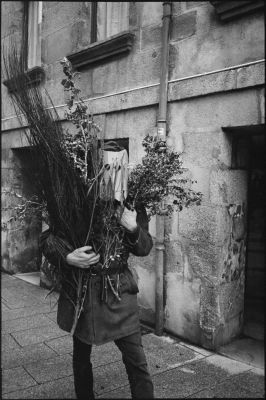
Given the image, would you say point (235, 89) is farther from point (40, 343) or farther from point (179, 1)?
point (40, 343)

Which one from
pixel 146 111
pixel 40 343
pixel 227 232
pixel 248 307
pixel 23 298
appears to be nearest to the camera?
pixel 227 232

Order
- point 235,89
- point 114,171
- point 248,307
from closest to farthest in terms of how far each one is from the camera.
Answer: point 114,171 < point 235,89 < point 248,307

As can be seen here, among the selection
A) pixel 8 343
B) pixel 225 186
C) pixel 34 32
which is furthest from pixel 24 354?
pixel 34 32

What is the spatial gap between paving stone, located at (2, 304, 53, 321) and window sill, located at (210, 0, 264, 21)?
3743 mm

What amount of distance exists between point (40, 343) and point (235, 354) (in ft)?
6.00

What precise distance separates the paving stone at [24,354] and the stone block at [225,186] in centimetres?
203

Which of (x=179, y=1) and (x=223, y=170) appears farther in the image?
(x=179, y=1)

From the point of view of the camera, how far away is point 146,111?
4.35 metres

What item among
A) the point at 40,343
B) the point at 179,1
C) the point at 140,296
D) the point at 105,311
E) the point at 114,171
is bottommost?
the point at 40,343

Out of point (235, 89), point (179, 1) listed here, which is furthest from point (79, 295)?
point (179, 1)

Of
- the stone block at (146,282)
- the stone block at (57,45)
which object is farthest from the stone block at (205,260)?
the stone block at (57,45)

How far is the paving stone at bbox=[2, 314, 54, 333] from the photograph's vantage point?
440cm

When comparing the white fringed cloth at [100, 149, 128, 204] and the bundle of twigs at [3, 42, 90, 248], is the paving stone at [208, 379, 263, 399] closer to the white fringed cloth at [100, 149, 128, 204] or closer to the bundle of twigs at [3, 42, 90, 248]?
the bundle of twigs at [3, 42, 90, 248]

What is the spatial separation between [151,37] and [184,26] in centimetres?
45
